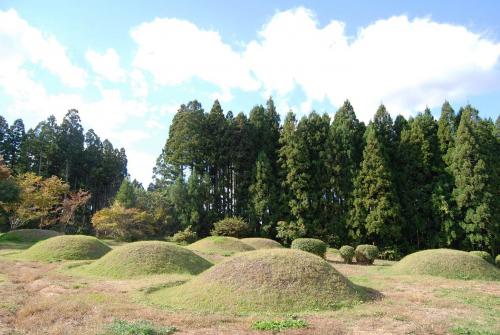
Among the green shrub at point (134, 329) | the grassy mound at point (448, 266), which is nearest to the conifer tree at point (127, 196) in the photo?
the grassy mound at point (448, 266)

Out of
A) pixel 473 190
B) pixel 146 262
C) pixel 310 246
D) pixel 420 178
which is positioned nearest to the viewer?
pixel 146 262

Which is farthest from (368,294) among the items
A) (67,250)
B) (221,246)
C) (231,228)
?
(231,228)

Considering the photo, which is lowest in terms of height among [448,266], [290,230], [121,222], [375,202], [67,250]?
[448,266]

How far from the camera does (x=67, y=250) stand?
19906 mm

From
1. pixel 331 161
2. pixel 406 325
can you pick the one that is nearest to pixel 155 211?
pixel 331 161

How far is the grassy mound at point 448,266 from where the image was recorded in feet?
54.5

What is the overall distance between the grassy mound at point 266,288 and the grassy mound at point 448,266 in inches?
289

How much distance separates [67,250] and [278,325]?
15.2 m

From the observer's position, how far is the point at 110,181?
55594mm

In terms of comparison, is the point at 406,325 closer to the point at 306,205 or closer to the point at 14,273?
the point at 14,273

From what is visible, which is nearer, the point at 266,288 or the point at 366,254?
the point at 266,288

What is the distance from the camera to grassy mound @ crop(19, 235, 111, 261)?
1947 centimetres

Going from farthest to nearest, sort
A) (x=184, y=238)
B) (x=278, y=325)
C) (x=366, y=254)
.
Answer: (x=184, y=238) < (x=366, y=254) < (x=278, y=325)

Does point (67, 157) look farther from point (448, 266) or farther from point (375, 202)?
point (448, 266)
